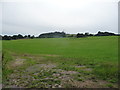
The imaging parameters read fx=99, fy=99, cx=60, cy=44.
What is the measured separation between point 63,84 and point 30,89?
1.40 m

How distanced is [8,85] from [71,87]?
276cm

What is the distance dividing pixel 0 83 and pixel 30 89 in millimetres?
1536

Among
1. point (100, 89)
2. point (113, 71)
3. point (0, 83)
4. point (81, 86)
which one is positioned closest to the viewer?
point (100, 89)

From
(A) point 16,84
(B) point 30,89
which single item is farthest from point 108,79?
(A) point 16,84

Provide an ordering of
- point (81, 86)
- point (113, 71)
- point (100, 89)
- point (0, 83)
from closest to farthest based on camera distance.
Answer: point (100, 89), point (81, 86), point (0, 83), point (113, 71)

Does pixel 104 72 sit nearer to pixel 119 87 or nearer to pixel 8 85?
pixel 119 87

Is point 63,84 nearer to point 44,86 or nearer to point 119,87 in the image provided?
point 44,86

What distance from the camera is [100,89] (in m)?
3.90

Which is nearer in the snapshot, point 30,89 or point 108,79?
point 30,89

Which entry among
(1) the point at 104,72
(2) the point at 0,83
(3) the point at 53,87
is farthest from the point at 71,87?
(2) the point at 0,83

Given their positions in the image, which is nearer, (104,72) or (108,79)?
(108,79)

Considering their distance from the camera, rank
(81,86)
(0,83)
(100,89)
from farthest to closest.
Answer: (0,83), (81,86), (100,89)

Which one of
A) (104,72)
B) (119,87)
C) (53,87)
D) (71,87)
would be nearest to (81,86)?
(71,87)

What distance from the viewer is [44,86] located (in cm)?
420
